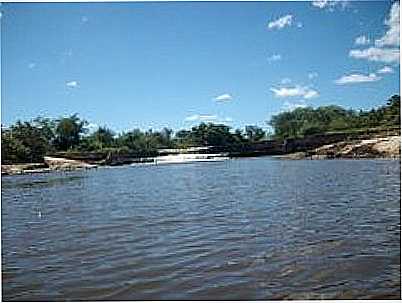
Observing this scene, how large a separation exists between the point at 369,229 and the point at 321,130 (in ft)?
10.6

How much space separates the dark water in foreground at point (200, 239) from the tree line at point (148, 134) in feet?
1.00

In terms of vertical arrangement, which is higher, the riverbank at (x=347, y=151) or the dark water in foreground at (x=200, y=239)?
the riverbank at (x=347, y=151)

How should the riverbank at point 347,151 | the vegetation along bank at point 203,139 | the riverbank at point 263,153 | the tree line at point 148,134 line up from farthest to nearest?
the riverbank at point 347,151
the riverbank at point 263,153
the vegetation along bank at point 203,139
the tree line at point 148,134

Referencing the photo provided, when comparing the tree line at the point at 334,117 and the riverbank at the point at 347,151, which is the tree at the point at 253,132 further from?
the riverbank at the point at 347,151

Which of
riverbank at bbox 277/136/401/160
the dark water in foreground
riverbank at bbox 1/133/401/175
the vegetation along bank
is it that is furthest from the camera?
riverbank at bbox 277/136/401/160

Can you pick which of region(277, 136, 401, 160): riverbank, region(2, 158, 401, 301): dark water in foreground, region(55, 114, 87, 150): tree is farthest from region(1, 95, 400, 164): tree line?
region(277, 136, 401, 160): riverbank

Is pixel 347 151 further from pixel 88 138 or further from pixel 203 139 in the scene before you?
pixel 88 138

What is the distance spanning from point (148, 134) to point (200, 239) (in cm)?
112

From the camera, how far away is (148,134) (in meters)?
4.37

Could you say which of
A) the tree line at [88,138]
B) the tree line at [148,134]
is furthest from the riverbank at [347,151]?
the tree line at [88,138]

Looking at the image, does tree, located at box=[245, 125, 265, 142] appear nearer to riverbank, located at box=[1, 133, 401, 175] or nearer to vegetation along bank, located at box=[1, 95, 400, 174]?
vegetation along bank, located at box=[1, 95, 400, 174]

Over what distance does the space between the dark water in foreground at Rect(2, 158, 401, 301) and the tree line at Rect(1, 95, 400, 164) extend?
12.0 inches

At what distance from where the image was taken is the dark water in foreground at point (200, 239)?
275 centimetres

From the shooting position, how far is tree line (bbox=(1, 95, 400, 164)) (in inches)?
155
